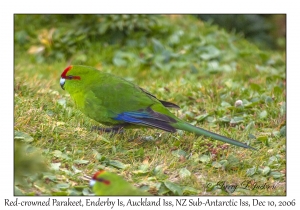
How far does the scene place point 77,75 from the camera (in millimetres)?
4930

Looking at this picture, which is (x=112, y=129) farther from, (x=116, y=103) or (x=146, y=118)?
(x=146, y=118)

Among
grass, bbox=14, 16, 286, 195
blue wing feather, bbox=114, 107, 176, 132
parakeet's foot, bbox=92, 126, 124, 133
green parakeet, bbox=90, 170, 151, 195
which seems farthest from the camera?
parakeet's foot, bbox=92, 126, 124, 133

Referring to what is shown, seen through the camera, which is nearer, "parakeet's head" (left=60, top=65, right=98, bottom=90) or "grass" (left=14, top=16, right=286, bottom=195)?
"grass" (left=14, top=16, right=286, bottom=195)

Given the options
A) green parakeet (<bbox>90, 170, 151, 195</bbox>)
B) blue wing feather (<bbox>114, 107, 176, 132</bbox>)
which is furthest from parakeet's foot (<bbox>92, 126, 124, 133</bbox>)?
green parakeet (<bbox>90, 170, 151, 195</bbox>)

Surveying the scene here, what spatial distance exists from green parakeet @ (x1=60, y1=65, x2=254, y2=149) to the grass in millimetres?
A: 202

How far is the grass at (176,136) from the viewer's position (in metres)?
4.05

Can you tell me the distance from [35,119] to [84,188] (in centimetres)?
115

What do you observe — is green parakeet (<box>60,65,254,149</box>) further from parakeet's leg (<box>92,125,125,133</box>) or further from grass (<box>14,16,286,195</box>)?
grass (<box>14,16,286,195</box>)

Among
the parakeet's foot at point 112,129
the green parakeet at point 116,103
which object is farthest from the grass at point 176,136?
the green parakeet at point 116,103

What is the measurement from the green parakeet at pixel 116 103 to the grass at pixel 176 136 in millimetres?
202

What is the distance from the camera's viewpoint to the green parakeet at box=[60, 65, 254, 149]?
457 cm

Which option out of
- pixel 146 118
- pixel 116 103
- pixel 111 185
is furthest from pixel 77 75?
pixel 111 185


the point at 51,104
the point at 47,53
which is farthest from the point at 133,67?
the point at 51,104

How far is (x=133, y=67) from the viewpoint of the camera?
794 cm
